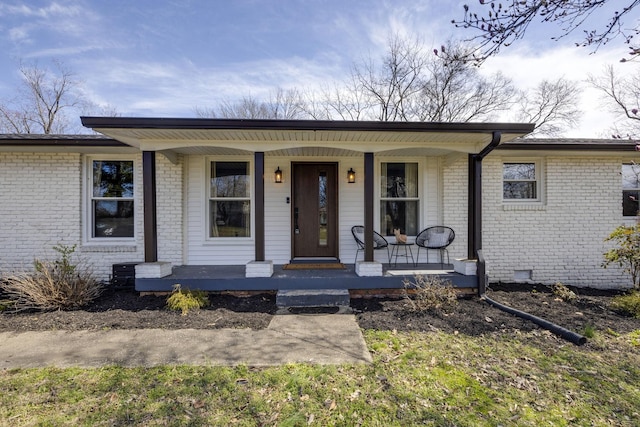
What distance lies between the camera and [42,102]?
65.6ft

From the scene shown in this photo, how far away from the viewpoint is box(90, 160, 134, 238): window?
636 cm

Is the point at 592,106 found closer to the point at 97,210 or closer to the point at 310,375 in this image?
the point at 310,375

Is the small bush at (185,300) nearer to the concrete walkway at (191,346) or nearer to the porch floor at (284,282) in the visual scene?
the porch floor at (284,282)

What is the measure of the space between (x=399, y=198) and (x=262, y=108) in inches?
659

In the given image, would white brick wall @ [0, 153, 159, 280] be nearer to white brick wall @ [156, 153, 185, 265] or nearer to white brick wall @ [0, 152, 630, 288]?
white brick wall @ [0, 152, 630, 288]

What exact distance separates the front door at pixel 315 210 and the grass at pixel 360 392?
11.7 feet

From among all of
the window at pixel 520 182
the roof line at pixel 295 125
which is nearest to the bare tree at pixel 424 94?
the window at pixel 520 182

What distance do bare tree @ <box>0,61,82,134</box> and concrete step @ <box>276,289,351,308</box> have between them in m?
23.0

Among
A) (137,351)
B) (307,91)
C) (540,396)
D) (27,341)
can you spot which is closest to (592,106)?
(307,91)

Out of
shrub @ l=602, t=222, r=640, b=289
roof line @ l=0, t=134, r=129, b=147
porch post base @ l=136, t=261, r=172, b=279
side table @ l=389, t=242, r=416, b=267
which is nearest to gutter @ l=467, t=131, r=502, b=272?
side table @ l=389, t=242, r=416, b=267

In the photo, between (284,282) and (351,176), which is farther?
(351,176)

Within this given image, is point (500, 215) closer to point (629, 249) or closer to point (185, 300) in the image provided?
point (629, 249)

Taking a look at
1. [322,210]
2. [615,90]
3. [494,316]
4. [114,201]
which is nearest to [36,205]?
[114,201]

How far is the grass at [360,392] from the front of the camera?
2277 mm
